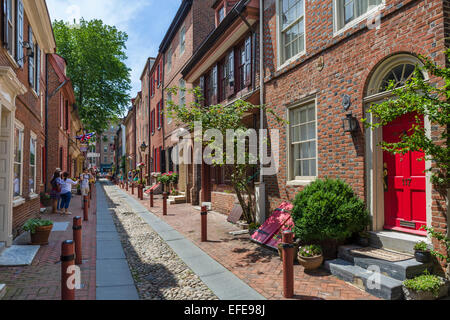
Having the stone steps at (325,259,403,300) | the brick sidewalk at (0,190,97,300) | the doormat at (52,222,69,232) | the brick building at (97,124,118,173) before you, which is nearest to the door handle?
the stone steps at (325,259,403,300)

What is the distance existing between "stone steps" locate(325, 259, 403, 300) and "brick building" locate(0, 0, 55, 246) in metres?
6.27

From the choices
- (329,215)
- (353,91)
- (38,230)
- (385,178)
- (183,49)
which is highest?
(183,49)

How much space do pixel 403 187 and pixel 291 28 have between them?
16.3ft

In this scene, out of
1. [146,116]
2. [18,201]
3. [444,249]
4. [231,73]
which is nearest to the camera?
[444,249]

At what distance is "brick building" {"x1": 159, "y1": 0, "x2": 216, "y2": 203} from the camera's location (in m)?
15.8

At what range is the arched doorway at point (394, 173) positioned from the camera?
5.02 meters

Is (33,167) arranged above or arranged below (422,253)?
above

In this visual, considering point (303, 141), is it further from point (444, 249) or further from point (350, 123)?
point (444, 249)

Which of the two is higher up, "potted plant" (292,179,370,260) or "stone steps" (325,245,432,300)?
"potted plant" (292,179,370,260)

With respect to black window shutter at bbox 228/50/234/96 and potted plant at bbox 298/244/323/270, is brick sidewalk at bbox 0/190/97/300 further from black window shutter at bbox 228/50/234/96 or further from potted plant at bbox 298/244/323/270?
black window shutter at bbox 228/50/234/96

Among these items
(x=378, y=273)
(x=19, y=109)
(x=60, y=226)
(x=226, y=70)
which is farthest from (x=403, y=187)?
(x=60, y=226)

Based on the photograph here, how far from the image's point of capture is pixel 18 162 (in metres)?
7.75

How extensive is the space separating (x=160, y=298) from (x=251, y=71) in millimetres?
7432
